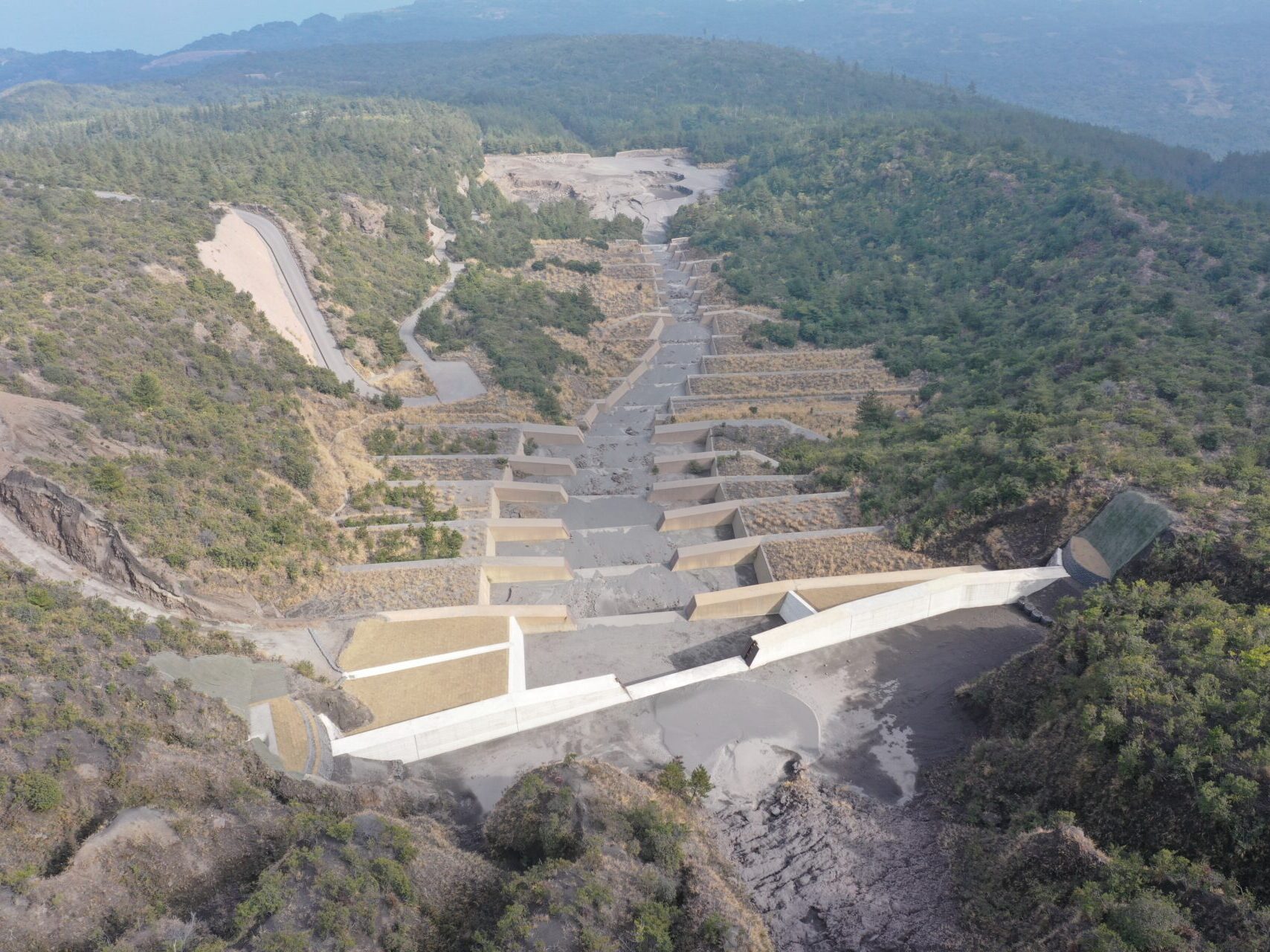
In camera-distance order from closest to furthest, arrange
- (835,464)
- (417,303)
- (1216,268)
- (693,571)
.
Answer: (693,571)
(835,464)
(1216,268)
(417,303)

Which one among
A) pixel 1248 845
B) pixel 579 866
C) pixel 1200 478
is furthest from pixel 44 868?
pixel 1200 478

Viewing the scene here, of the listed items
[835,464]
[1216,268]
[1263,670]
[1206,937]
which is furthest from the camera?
[1216,268]

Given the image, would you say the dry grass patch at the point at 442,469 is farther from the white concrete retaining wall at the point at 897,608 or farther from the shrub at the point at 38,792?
the shrub at the point at 38,792

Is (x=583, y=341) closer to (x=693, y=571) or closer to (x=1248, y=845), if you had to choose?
(x=693, y=571)

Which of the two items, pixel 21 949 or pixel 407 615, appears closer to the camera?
pixel 21 949

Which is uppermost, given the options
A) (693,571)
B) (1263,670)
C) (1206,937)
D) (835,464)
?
(1263,670)

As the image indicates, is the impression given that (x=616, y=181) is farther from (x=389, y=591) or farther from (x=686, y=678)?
(x=686, y=678)

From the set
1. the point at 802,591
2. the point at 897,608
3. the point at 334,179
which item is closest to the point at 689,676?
the point at 802,591

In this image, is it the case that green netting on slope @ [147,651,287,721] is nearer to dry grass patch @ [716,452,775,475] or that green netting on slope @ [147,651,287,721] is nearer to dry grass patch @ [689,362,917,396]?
dry grass patch @ [716,452,775,475]
